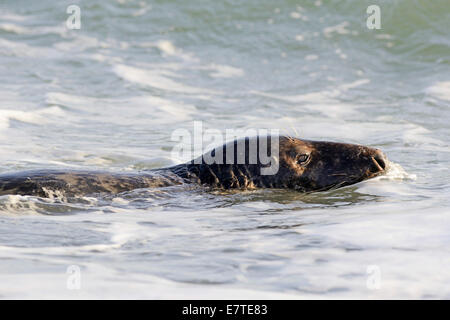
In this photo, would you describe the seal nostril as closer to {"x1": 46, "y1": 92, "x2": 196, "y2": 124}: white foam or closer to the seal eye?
the seal eye

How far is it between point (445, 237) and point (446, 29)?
10.9m

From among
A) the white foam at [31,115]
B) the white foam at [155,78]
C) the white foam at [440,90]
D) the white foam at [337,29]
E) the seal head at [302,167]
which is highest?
the white foam at [337,29]

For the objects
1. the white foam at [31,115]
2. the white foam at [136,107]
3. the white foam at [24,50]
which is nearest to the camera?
the white foam at [31,115]

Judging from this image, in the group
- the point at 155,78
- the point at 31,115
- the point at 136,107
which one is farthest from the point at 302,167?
the point at 155,78

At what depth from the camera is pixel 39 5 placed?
1642cm

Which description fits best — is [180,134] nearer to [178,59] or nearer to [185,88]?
[185,88]

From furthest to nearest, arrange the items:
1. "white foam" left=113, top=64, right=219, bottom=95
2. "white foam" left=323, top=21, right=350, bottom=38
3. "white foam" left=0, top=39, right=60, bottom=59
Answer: "white foam" left=323, top=21, right=350, bottom=38 < "white foam" left=0, top=39, right=60, bottom=59 < "white foam" left=113, top=64, right=219, bottom=95

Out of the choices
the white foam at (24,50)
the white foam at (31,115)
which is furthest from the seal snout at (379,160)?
the white foam at (24,50)

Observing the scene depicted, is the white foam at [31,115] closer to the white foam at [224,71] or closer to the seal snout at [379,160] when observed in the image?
the white foam at [224,71]

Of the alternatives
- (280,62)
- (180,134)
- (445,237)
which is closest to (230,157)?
(445,237)

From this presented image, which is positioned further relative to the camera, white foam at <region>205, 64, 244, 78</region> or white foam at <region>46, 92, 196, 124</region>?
white foam at <region>205, 64, 244, 78</region>

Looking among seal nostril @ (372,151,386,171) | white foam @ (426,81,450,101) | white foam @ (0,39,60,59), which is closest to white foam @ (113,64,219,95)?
white foam @ (0,39,60,59)

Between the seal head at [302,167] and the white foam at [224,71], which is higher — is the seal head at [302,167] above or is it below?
below

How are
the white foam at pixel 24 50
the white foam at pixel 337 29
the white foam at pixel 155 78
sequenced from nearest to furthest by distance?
Answer: the white foam at pixel 155 78 → the white foam at pixel 24 50 → the white foam at pixel 337 29
